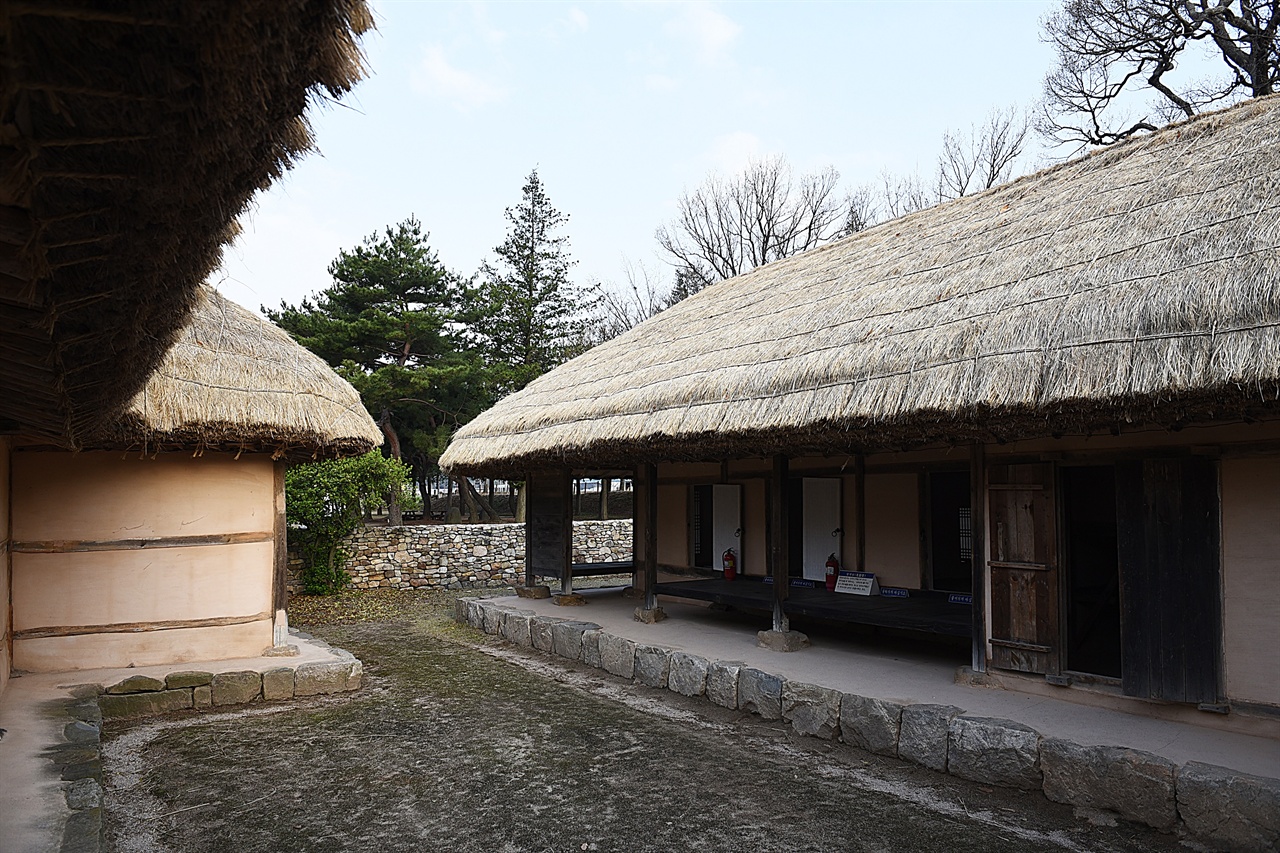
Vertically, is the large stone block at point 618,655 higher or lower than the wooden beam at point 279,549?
lower

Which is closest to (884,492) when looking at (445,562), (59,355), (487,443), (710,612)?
(710,612)

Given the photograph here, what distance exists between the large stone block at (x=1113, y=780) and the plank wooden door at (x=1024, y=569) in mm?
1270

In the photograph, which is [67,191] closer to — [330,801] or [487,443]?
[330,801]

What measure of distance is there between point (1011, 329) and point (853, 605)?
3.53m

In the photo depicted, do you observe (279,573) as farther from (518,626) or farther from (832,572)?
(832,572)

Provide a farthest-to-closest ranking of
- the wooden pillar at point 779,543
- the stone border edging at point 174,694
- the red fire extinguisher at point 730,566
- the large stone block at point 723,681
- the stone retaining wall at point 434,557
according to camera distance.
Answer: the stone retaining wall at point 434,557 → the red fire extinguisher at point 730,566 → the wooden pillar at point 779,543 → the large stone block at point 723,681 → the stone border edging at point 174,694

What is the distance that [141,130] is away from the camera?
184 cm

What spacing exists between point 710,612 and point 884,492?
291 cm

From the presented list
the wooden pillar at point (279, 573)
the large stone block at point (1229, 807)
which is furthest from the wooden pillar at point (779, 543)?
the wooden pillar at point (279, 573)

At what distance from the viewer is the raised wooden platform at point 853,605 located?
279 inches

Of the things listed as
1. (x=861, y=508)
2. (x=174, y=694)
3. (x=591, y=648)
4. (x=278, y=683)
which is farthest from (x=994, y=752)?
(x=174, y=694)

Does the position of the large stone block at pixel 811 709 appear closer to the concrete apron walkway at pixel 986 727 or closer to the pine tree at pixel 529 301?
the concrete apron walkway at pixel 986 727

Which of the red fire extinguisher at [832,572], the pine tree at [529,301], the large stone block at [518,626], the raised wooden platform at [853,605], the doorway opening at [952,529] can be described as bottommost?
the large stone block at [518,626]

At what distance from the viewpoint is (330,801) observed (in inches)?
200
